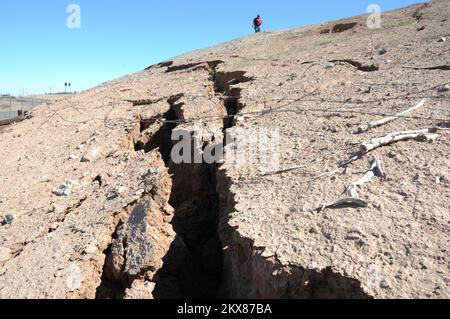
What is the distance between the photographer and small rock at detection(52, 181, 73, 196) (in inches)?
149

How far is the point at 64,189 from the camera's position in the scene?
3828mm

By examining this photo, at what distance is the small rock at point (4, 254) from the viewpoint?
3058 millimetres

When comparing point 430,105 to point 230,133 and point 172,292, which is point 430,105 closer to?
point 230,133

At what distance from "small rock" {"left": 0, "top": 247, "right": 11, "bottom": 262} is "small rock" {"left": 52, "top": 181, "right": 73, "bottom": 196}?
29.4 inches

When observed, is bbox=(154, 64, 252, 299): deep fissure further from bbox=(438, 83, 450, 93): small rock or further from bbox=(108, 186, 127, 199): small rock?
bbox=(438, 83, 450, 93): small rock

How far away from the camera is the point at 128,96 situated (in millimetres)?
6418

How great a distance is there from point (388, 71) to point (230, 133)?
2062 millimetres

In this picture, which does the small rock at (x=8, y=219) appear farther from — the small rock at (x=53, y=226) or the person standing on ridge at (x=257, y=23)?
the person standing on ridge at (x=257, y=23)

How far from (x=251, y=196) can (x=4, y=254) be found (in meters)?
1.78

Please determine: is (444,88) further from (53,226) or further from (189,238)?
(53,226)

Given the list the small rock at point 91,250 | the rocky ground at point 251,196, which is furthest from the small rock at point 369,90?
the small rock at point 91,250

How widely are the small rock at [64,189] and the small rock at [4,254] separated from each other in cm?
75

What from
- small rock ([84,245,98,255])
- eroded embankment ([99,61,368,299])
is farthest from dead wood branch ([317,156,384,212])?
small rock ([84,245,98,255])

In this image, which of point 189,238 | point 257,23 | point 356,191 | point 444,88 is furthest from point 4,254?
point 257,23
